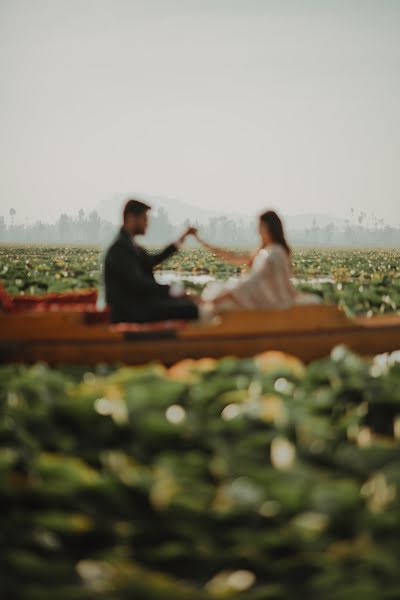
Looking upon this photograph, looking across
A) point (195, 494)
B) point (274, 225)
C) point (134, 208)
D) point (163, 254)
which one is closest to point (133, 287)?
point (134, 208)

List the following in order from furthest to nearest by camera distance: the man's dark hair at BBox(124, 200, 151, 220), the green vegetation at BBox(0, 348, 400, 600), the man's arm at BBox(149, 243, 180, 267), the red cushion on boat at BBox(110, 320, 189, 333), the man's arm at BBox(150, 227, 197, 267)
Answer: the man's arm at BBox(149, 243, 180, 267) < the man's arm at BBox(150, 227, 197, 267) < the man's dark hair at BBox(124, 200, 151, 220) < the red cushion on boat at BBox(110, 320, 189, 333) < the green vegetation at BBox(0, 348, 400, 600)

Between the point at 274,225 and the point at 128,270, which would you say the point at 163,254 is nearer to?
the point at 128,270

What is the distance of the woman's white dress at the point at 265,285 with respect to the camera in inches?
187

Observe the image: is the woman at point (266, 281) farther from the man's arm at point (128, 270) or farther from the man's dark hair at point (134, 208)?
the man's dark hair at point (134, 208)

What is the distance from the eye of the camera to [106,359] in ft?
14.9

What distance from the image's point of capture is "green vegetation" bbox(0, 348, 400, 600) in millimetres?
2051

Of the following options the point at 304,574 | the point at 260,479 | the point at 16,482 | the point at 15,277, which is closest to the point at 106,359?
the point at 16,482

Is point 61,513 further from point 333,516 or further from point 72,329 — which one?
point 72,329

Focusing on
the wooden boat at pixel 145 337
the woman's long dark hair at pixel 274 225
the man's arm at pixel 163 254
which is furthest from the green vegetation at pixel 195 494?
the man's arm at pixel 163 254

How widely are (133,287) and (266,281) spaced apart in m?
1.00

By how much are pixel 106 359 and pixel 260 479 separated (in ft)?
7.38

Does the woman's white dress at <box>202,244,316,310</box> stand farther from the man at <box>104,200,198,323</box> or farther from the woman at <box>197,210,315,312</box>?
the man at <box>104,200,198,323</box>

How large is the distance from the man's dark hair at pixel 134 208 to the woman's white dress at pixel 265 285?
33.0 inches

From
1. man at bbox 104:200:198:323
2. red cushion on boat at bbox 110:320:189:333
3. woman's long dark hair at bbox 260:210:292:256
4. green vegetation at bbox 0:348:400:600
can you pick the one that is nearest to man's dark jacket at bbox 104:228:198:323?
man at bbox 104:200:198:323
